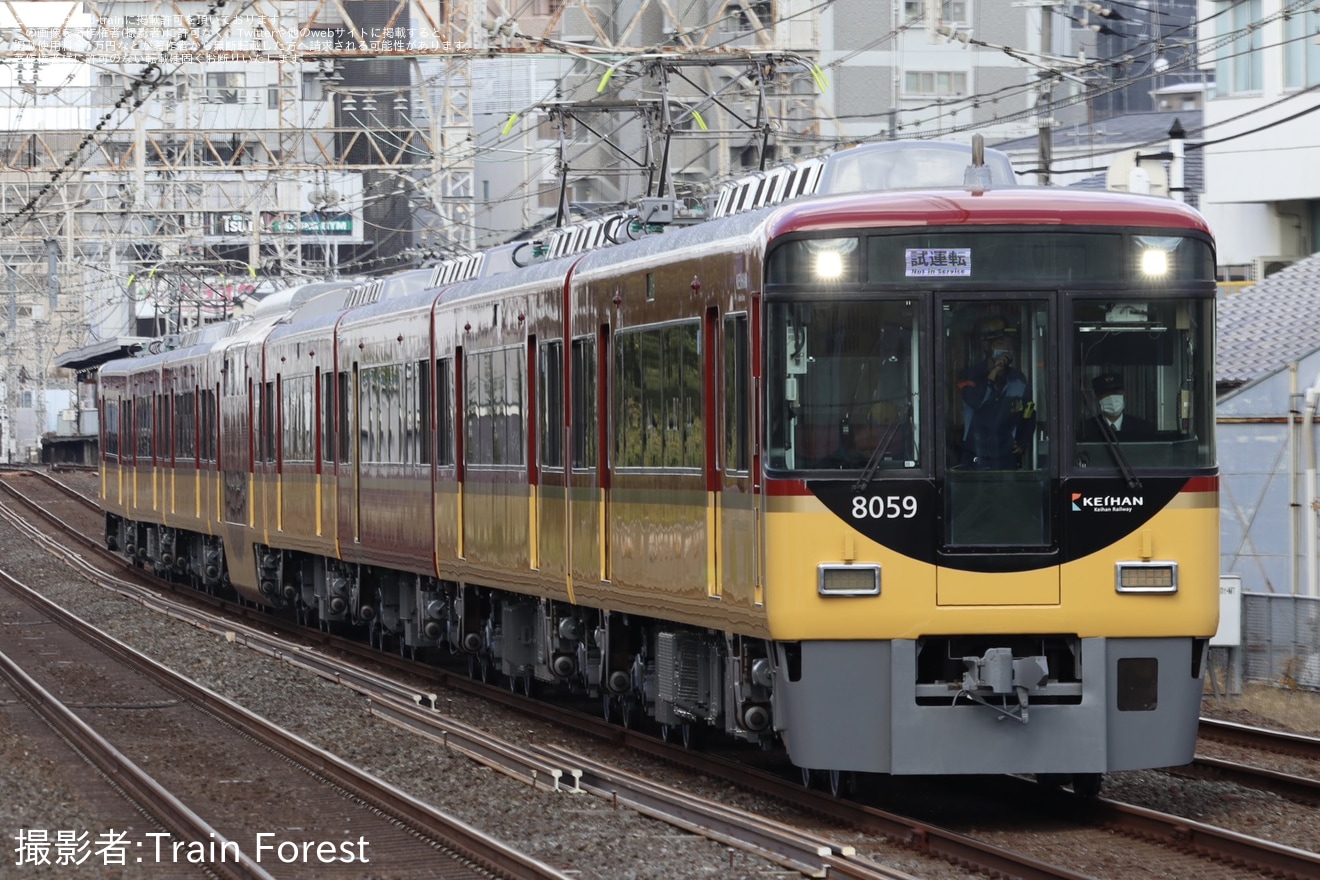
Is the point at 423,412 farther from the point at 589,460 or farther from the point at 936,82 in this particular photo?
the point at 936,82

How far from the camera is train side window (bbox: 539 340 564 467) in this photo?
46.4ft

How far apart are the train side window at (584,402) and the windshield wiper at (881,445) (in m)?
3.41

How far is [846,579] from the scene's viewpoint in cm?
1015

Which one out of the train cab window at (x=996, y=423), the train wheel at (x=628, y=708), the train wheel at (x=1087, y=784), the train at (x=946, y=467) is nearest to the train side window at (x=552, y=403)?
the train wheel at (x=628, y=708)

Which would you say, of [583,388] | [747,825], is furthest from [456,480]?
[747,825]

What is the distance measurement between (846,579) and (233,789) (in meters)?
4.01

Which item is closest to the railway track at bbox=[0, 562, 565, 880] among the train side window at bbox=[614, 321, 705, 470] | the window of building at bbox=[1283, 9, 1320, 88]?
the train side window at bbox=[614, 321, 705, 470]

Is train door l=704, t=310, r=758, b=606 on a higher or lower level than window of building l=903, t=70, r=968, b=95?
lower

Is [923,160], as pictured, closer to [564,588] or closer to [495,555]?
[564,588]

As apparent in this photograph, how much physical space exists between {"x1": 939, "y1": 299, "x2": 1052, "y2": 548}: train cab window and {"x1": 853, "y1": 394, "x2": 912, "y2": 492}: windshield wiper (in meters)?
0.17

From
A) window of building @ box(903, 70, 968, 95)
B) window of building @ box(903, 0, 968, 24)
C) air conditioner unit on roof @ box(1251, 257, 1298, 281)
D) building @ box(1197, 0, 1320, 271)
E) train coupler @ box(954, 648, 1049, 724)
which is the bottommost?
train coupler @ box(954, 648, 1049, 724)

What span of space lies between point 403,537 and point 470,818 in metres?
7.79

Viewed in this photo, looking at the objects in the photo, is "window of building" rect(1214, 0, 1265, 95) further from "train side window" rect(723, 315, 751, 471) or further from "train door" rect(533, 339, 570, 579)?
"train side window" rect(723, 315, 751, 471)

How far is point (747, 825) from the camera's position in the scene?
32.6ft
